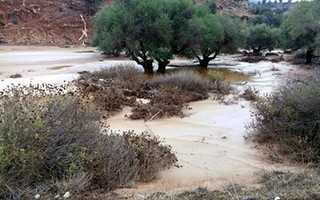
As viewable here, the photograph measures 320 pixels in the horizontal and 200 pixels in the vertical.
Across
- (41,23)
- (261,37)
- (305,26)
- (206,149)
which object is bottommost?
(206,149)

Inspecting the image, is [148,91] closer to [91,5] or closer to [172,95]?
[172,95]

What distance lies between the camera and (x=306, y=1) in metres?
35.5

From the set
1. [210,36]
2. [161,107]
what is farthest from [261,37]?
[161,107]

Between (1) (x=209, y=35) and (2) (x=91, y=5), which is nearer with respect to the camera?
(1) (x=209, y=35)

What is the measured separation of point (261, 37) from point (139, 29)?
27055mm

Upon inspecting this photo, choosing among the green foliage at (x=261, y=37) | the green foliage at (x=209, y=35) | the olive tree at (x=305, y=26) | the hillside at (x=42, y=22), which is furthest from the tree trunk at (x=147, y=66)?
the hillside at (x=42, y=22)

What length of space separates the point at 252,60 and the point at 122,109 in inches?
1182

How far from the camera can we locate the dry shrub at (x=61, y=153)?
5.25 meters

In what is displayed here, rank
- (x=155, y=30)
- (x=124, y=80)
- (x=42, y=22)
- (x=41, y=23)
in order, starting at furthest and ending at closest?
(x=42, y=22) < (x=41, y=23) < (x=155, y=30) < (x=124, y=80)

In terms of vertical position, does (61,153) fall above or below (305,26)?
below

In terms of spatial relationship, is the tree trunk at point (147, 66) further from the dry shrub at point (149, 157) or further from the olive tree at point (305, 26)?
the dry shrub at point (149, 157)

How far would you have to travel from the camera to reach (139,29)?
24953 millimetres

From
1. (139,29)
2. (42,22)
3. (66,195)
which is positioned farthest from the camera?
(42,22)

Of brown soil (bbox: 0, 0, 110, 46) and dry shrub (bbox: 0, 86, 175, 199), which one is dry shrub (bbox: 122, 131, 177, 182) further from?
brown soil (bbox: 0, 0, 110, 46)
